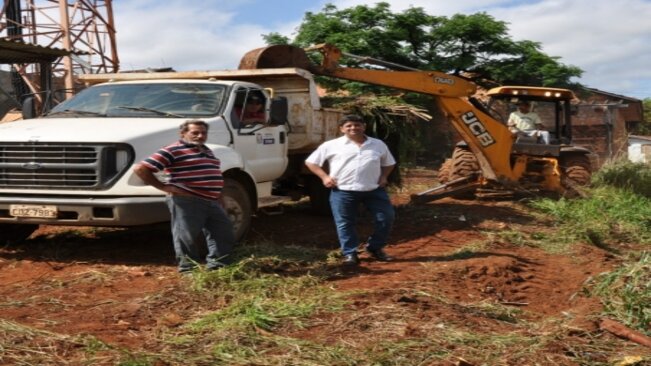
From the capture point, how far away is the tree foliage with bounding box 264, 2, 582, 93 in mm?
21547

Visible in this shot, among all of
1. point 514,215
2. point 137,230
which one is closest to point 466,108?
point 514,215

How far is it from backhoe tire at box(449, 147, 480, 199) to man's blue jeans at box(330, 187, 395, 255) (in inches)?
200

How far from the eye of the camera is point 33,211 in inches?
242

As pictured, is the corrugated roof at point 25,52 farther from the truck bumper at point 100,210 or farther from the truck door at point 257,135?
the truck bumper at point 100,210

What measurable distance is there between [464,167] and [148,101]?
625 cm

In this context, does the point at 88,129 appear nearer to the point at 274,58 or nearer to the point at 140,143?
the point at 140,143

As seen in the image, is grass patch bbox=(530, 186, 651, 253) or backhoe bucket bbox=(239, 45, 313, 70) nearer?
grass patch bbox=(530, 186, 651, 253)

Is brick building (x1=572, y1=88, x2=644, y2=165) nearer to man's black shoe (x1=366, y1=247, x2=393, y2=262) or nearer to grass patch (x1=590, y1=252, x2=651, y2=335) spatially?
man's black shoe (x1=366, y1=247, x2=393, y2=262)

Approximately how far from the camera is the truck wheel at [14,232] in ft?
23.9

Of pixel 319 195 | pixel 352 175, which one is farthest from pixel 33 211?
pixel 319 195

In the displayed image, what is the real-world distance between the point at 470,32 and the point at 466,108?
462 inches

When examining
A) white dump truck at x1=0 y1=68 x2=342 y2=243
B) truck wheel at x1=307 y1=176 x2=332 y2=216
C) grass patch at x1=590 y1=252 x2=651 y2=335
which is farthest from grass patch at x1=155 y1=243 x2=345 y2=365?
truck wheel at x1=307 y1=176 x2=332 y2=216

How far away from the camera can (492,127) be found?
11125mm

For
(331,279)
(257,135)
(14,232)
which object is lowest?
(331,279)
